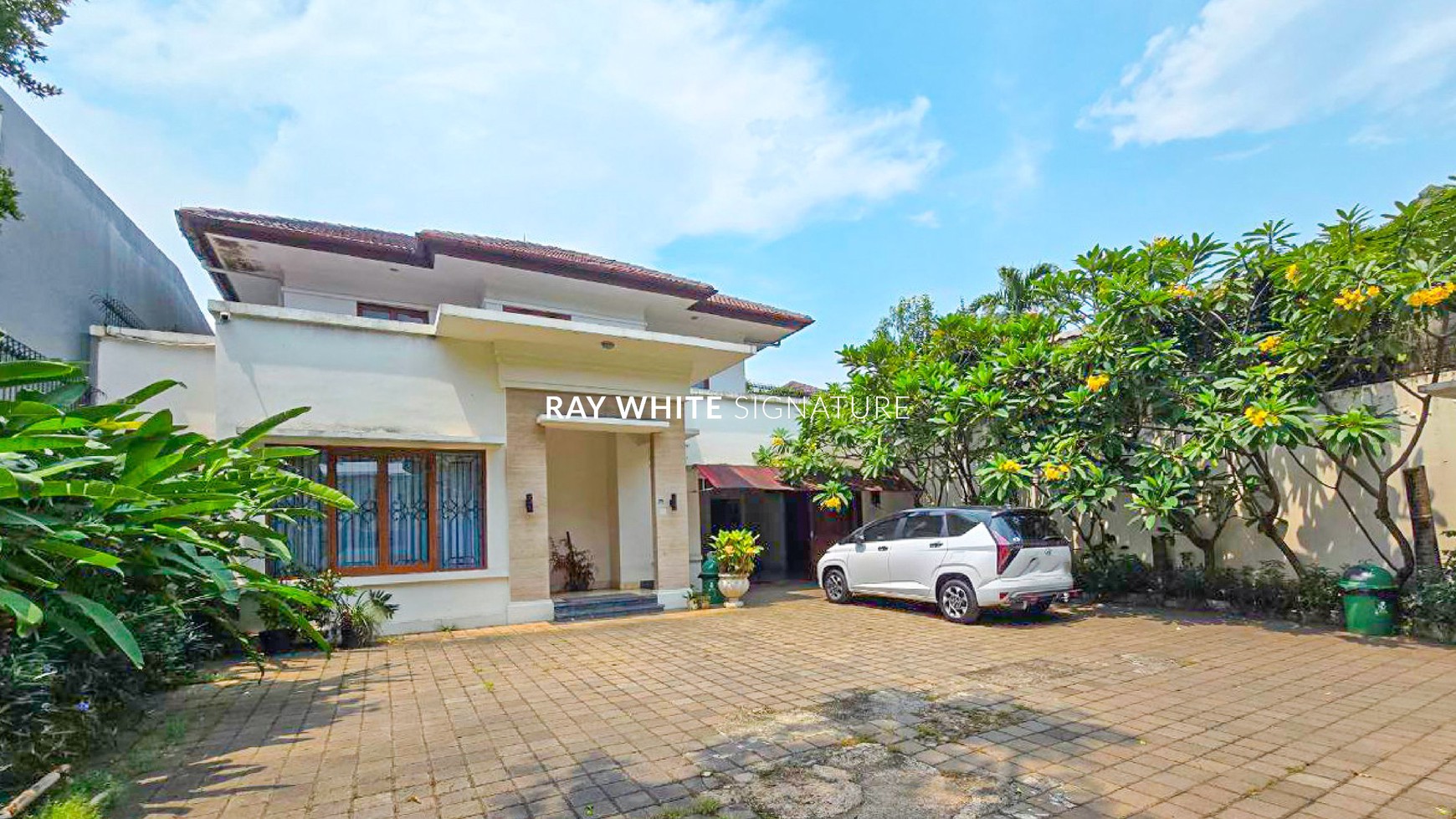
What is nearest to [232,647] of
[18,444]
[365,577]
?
[365,577]

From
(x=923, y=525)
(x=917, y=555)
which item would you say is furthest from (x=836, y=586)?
(x=923, y=525)

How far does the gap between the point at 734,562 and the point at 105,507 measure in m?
8.84

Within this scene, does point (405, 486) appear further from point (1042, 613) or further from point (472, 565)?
point (1042, 613)

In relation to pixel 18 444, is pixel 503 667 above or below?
below

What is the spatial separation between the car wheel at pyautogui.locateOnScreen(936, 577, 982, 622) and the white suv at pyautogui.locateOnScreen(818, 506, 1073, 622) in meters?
0.01

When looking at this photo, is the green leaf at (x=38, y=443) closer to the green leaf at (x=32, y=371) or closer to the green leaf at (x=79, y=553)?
the green leaf at (x=32, y=371)

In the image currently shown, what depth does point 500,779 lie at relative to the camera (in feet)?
13.8

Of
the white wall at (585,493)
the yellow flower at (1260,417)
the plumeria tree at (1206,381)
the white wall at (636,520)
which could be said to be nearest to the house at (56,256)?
the white wall at (585,493)

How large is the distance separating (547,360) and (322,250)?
4.87 meters

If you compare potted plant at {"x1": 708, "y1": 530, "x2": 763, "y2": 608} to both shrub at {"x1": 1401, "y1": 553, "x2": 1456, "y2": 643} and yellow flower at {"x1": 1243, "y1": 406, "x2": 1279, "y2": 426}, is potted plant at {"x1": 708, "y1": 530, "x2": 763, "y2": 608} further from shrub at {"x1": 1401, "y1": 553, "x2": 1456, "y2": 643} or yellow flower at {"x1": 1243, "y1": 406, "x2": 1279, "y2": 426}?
shrub at {"x1": 1401, "y1": 553, "x2": 1456, "y2": 643}

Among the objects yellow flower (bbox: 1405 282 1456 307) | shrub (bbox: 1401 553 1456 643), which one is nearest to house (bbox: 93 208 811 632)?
yellow flower (bbox: 1405 282 1456 307)

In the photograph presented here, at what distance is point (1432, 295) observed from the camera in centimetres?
698

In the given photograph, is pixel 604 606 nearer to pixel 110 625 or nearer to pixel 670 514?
pixel 670 514

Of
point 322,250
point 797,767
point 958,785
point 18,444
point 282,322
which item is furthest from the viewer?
point 322,250
